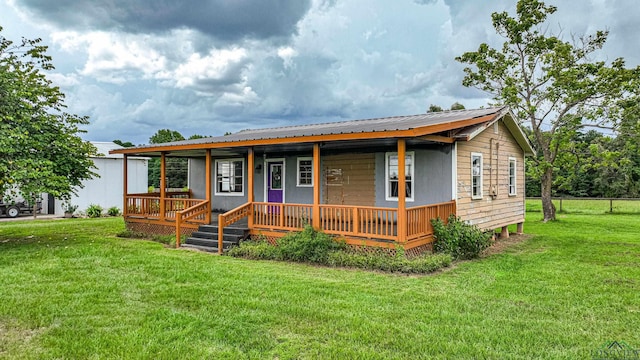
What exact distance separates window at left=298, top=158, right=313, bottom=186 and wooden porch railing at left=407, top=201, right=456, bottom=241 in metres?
4.70

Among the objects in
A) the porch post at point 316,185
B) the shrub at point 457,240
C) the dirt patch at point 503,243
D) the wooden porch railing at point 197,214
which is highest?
the porch post at point 316,185

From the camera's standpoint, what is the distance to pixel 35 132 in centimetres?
1120

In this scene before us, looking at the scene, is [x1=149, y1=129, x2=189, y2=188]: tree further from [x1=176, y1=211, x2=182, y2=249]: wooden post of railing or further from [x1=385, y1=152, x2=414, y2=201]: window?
[x1=385, y1=152, x2=414, y2=201]: window

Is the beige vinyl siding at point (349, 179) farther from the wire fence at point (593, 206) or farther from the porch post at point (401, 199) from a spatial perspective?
the wire fence at point (593, 206)

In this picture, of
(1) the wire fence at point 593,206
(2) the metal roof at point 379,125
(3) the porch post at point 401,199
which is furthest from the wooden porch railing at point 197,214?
(1) the wire fence at point 593,206

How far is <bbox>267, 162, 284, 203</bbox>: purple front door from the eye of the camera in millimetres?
13938

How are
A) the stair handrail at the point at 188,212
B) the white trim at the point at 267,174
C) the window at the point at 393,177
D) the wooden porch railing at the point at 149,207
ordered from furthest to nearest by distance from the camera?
the white trim at the point at 267,174, the wooden porch railing at the point at 149,207, the stair handrail at the point at 188,212, the window at the point at 393,177

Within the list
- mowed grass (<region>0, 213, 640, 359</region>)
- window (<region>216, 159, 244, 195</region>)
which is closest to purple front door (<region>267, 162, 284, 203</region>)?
window (<region>216, 159, 244, 195</region>)

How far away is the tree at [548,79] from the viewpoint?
58.4 feet

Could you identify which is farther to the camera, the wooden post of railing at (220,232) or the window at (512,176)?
the window at (512,176)

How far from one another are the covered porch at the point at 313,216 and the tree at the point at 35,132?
8.91 ft

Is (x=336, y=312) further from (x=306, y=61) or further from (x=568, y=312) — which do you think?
(x=306, y=61)

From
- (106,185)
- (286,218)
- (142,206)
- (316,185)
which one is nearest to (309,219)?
(286,218)

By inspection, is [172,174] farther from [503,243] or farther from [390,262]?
[390,262]
